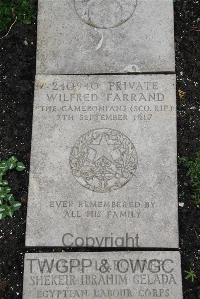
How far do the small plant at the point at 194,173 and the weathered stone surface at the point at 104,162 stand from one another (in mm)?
241

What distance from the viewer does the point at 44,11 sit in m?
4.21

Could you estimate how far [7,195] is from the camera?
3941 mm

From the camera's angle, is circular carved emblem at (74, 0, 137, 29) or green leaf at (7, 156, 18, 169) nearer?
green leaf at (7, 156, 18, 169)

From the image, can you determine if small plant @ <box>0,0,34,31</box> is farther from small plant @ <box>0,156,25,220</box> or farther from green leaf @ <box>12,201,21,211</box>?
green leaf @ <box>12,201,21,211</box>

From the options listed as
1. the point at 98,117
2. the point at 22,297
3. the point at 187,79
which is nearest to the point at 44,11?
the point at 98,117

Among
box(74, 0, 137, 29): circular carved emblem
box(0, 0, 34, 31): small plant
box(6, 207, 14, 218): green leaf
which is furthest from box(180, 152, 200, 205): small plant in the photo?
box(0, 0, 34, 31): small plant

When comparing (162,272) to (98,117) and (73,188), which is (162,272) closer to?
(73,188)

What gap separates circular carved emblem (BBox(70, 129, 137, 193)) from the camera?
3787mm

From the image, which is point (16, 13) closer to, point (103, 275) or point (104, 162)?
point (104, 162)

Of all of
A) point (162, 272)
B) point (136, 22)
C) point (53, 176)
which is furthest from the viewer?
point (136, 22)

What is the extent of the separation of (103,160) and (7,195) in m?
0.84

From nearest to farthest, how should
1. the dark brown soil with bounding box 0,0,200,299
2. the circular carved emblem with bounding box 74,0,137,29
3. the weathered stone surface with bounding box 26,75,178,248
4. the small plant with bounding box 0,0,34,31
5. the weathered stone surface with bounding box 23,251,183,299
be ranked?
the weathered stone surface with bounding box 23,251,183,299 → the weathered stone surface with bounding box 26,75,178,248 → the dark brown soil with bounding box 0,0,200,299 → the circular carved emblem with bounding box 74,0,137,29 → the small plant with bounding box 0,0,34,31

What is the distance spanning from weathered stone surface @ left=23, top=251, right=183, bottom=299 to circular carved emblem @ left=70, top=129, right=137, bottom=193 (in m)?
0.55

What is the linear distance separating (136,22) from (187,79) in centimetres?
66
